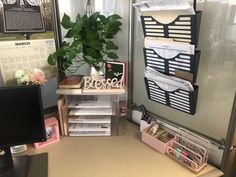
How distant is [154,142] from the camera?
1.16 m

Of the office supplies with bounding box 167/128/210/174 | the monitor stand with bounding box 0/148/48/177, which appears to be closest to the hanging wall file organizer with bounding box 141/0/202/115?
the office supplies with bounding box 167/128/210/174

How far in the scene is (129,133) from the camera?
4.38 feet

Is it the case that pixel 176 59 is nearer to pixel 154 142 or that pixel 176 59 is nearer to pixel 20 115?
pixel 154 142

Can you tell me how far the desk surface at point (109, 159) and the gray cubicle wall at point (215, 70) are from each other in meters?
0.21

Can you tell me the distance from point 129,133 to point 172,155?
323 mm

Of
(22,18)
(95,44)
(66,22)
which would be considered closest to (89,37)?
(95,44)

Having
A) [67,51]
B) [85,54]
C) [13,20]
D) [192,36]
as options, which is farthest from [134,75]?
[13,20]

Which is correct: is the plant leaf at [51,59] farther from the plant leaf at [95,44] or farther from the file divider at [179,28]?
the file divider at [179,28]

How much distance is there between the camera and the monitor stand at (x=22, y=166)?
991 millimetres

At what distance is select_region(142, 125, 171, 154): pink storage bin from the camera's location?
112 cm

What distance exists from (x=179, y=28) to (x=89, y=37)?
49cm

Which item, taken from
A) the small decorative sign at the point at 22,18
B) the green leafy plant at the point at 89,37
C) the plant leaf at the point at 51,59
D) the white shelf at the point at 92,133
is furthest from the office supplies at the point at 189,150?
the small decorative sign at the point at 22,18

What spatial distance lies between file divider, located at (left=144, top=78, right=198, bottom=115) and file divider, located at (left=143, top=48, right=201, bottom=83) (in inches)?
3.0

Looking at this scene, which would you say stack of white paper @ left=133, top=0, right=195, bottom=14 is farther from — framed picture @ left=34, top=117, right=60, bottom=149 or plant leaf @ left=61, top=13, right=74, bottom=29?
framed picture @ left=34, top=117, right=60, bottom=149
